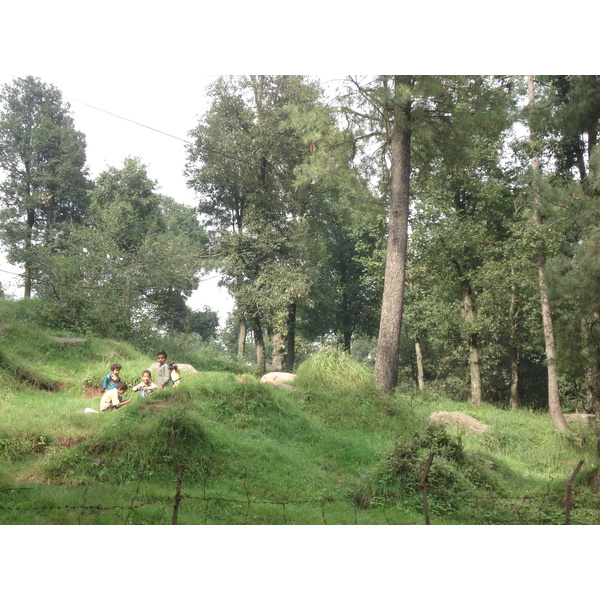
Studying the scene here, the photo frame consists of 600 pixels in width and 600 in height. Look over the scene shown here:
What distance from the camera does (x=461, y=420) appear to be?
19.8ft

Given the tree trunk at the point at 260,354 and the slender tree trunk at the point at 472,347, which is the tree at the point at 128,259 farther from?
the slender tree trunk at the point at 472,347

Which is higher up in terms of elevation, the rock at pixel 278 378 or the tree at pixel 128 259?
the tree at pixel 128 259

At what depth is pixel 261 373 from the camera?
7.08 m

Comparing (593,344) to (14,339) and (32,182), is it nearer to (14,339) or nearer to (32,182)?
(32,182)

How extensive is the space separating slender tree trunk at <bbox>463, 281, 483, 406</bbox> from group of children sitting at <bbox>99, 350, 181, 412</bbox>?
5846mm

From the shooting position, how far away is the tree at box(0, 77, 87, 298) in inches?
243

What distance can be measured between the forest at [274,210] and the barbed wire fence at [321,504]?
2656mm

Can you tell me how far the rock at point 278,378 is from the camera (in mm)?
6520

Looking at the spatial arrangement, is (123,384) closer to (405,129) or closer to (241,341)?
(241,341)

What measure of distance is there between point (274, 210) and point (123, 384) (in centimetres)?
285

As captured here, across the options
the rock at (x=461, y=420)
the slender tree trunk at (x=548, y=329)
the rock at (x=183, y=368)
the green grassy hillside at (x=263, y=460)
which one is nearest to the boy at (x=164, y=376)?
the green grassy hillside at (x=263, y=460)

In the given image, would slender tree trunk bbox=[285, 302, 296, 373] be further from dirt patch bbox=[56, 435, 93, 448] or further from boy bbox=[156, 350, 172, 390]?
dirt patch bbox=[56, 435, 93, 448]

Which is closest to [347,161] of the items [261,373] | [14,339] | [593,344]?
[261,373]

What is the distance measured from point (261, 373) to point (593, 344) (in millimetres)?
3948
